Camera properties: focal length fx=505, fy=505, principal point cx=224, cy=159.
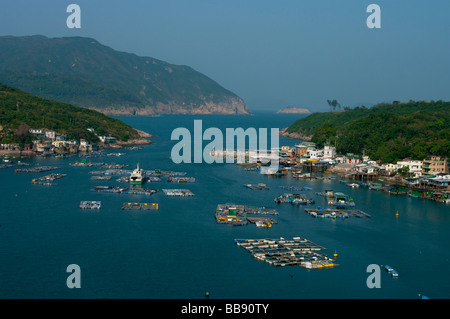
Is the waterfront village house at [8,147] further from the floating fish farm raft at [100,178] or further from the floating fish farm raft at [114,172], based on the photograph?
the floating fish farm raft at [100,178]

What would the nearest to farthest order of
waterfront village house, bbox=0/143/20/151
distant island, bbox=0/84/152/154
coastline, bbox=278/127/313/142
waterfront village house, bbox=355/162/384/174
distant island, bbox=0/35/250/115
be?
1. waterfront village house, bbox=355/162/384/174
2. waterfront village house, bbox=0/143/20/151
3. distant island, bbox=0/84/152/154
4. coastline, bbox=278/127/313/142
5. distant island, bbox=0/35/250/115

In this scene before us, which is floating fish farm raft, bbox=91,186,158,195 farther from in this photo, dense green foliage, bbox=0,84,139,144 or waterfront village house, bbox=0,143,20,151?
dense green foliage, bbox=0,84,139,144

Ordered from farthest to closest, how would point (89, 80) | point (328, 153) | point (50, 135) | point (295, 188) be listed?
point (89, 80), point (50, 135), point (328, 153), point (295, 188)

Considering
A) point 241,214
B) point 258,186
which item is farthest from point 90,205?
point 258,186

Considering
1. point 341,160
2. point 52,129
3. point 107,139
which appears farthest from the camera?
point 107,139

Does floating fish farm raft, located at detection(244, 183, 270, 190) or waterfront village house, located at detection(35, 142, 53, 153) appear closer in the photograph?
floating fish farm raft, located at detection(244, 183, 270, 190)

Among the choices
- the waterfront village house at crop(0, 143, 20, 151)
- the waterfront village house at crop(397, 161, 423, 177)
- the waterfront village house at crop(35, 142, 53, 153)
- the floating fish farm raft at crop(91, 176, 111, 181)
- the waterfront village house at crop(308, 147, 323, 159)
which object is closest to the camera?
the floating fish farm raft at crop(91, 176, 111, 181)

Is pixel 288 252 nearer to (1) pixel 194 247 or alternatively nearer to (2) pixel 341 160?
(1) pixel 194 247

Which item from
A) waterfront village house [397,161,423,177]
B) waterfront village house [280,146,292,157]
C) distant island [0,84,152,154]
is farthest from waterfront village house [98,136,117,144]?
waterfront village house [397,161,423,177]

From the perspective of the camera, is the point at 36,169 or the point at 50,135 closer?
the point at 36,169
